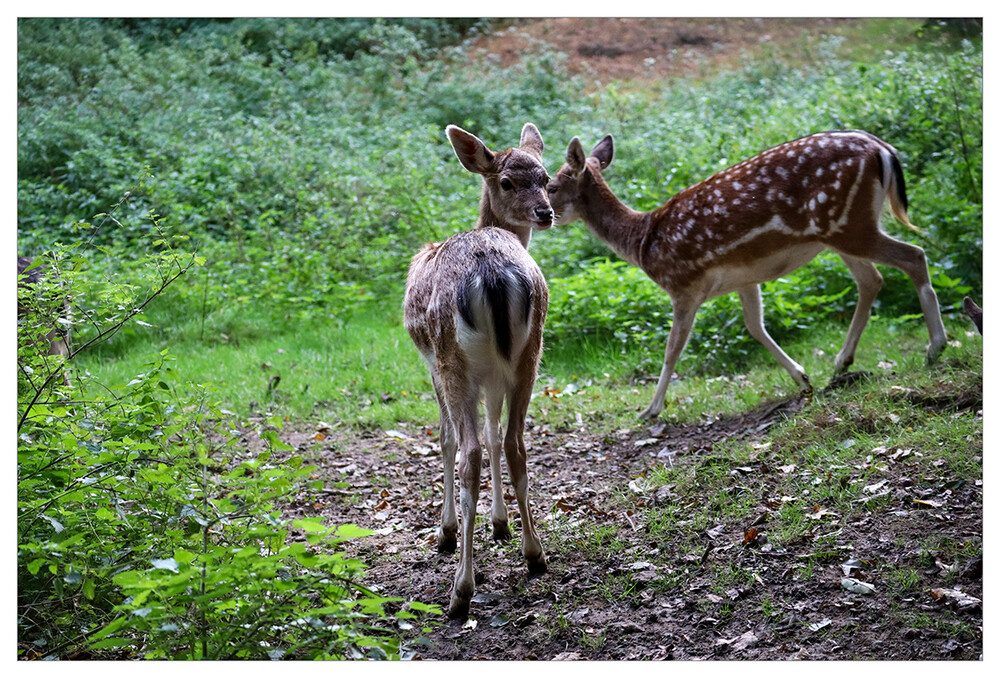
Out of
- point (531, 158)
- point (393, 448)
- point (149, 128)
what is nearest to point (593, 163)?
point (531, 158)

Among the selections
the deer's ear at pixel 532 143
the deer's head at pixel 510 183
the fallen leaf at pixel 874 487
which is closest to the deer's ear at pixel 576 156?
the deer's ear at pixel 532 143

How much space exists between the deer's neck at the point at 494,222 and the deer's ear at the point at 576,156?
1.56 meters

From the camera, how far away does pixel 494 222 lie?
5.13 m

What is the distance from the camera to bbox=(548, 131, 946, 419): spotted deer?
5633mm

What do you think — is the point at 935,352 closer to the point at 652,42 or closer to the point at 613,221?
the point at 613,221

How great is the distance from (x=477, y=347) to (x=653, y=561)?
4.68 ft

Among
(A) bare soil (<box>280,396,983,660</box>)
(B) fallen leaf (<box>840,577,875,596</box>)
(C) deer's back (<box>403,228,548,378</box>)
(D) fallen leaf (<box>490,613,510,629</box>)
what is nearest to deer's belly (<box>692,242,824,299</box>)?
(A) bare soil (<box>280,396,983,660</box>)

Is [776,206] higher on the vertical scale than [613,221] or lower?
higher

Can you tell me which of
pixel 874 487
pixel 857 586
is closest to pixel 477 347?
pixel 857 586

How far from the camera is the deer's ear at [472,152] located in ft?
16.1

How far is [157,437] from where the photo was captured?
12.4ft

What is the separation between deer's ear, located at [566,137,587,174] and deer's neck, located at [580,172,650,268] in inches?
10.2

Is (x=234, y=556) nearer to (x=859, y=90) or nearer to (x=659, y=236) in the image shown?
(x=659, y=236)

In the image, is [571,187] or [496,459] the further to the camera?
[571,187]
